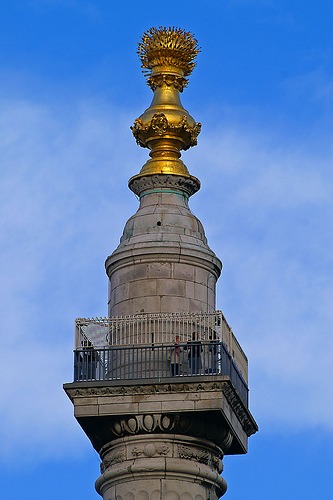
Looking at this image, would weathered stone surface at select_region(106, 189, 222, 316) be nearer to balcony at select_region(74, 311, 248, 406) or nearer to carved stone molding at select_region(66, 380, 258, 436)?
balcony at select_region(74, 311, 248, 406)

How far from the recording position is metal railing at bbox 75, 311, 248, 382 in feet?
190

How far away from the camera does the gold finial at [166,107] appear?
61.5 meters

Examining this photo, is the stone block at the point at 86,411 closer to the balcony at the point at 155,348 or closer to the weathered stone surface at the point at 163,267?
the balcony at the point at 155,348

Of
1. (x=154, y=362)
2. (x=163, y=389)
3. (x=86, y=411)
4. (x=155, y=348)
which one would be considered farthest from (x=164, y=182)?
(x=86, y=411)

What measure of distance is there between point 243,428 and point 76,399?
511cm

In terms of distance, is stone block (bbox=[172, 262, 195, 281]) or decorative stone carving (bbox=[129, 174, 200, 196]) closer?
stone block (bbox=[172, 262, 195, 281])

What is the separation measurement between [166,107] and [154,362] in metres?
Answer: 8.50

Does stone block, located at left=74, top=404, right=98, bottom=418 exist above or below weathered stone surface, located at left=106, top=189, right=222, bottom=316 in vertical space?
below

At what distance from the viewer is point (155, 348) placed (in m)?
57.4

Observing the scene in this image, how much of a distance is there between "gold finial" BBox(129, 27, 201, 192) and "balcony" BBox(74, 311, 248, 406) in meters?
5.02

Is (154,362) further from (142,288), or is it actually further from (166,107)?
(166,107)

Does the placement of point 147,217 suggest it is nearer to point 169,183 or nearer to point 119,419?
point 169,183

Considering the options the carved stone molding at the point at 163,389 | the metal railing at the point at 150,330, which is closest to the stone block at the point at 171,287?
the metal railing at the point at 150,330

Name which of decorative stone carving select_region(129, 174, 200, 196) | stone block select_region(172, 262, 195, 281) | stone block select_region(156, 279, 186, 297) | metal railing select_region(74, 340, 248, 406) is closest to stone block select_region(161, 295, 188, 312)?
stone block select_region(156, 279, 186, 297)
